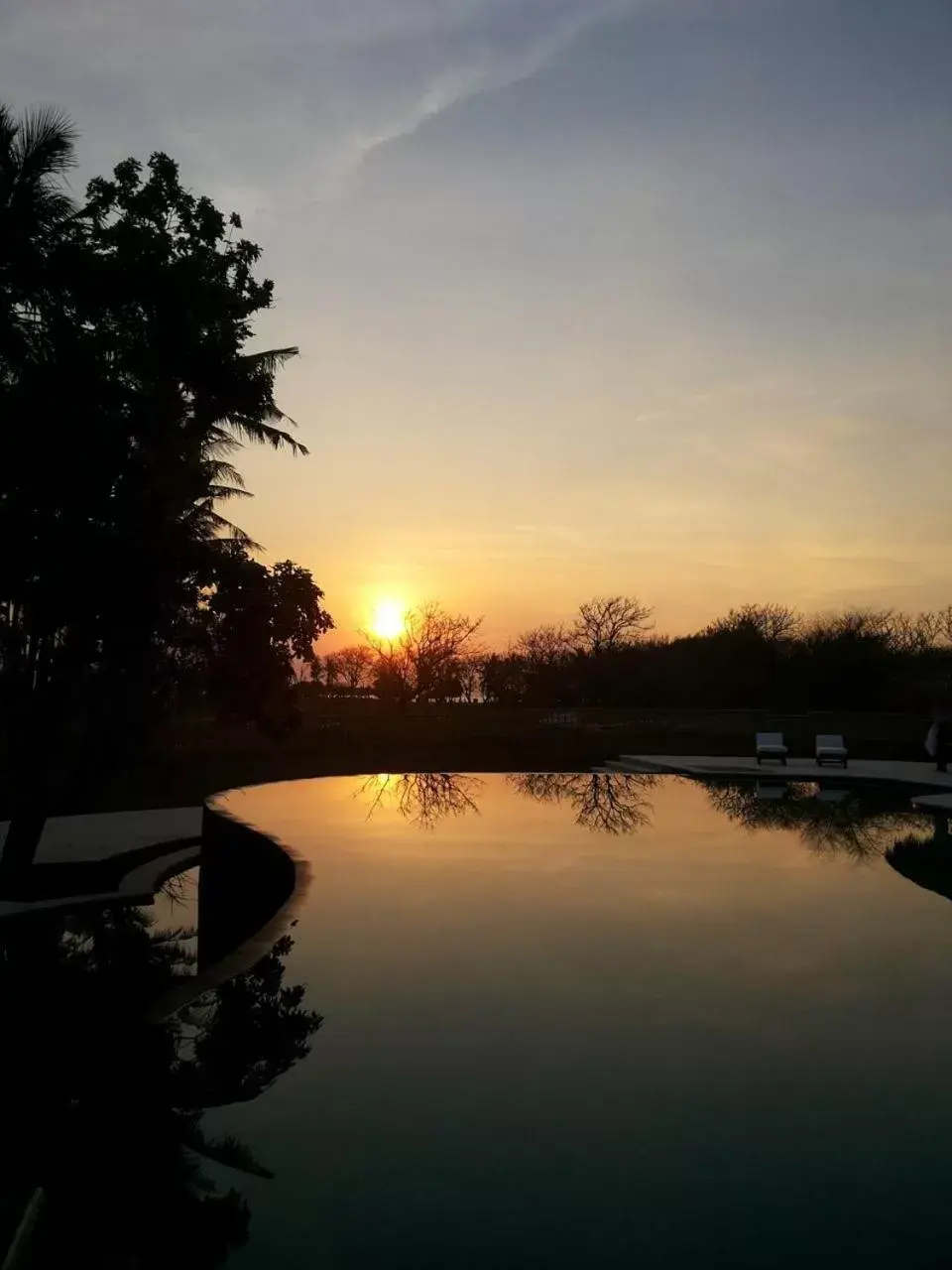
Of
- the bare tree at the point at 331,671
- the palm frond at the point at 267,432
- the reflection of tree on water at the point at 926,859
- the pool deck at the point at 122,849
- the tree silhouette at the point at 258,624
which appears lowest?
the pool deck at the point at 122,849

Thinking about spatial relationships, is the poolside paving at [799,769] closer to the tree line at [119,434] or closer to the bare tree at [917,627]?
the tree line at [119,434]

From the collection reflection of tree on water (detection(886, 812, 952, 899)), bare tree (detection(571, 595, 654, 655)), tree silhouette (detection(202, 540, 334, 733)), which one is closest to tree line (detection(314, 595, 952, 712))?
bare tree (detection(571, 595, 654, 655))

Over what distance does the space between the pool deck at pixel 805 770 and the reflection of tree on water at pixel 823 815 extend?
0.94 m

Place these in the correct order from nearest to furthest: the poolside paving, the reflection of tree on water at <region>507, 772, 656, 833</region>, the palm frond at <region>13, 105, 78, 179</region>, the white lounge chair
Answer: the palm frond at <region>13, 105, 78, 179</region> < the reflection of tree on water at <region>507, 772, 656, 833</region> < the poolside paving < the white lounge chair

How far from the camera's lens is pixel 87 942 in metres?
9.59

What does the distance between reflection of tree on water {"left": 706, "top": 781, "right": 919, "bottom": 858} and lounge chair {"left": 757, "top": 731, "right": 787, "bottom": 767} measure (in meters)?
3.53

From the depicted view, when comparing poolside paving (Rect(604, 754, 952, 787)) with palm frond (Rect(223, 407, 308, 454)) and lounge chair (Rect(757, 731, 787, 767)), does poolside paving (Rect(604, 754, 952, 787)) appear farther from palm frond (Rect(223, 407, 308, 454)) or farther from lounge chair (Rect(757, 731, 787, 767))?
palm frond (Rect(223, 407, 308, 454))

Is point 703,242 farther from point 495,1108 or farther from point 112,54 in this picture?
point 495,1108

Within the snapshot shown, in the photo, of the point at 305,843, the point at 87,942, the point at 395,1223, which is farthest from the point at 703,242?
the point at 395,1223

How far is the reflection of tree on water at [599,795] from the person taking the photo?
1375 centimetres

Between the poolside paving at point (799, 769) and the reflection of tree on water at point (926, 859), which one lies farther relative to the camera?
the poolside paving at point (799, 769)

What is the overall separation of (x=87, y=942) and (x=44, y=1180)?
6.13 m

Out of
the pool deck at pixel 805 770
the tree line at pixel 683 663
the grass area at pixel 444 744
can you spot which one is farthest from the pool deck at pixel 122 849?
the tree line at pixel 683 663

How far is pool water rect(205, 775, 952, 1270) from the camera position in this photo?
3.40 m
